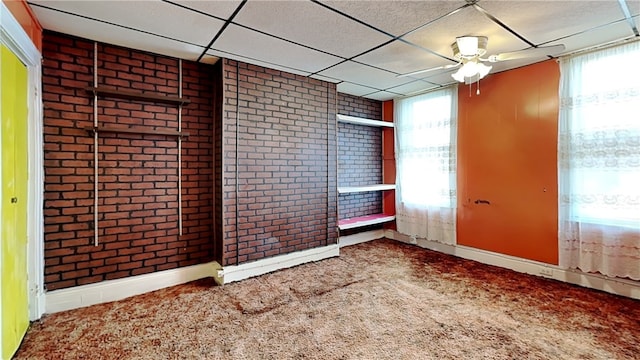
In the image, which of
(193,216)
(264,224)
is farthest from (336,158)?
(193,216)

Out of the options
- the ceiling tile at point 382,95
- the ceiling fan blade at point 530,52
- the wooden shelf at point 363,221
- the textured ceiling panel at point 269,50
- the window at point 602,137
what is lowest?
the wooden shelf at point 363,221

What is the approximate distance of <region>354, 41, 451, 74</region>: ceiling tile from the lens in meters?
3.10

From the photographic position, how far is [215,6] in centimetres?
225

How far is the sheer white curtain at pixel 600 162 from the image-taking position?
2865 mm

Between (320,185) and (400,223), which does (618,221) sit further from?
(320,185)

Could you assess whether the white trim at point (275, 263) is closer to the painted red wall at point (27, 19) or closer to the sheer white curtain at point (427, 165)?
the sheer white curtain at point (427, 165)

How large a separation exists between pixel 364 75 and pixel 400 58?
72 cm

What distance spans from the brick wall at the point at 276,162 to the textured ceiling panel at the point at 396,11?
5.45ft

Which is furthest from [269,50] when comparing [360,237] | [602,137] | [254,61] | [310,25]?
[602,137]

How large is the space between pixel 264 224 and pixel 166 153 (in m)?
1.42

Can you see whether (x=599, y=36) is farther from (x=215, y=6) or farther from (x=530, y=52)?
(x=215, y=6)

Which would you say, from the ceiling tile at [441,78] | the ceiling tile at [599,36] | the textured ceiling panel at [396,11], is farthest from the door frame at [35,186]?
the ceiling tile at [599,36]

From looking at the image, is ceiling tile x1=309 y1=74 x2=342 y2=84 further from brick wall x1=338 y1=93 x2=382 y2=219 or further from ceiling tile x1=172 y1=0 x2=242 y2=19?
ceiling tile x1=172 y1=0 x2=242 y2=19

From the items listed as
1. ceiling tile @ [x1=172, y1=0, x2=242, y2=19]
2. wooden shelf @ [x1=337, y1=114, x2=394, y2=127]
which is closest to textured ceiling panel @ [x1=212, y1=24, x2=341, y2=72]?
ceiling tile @ [x1=172, y1=0, x2=242, y2=19]
